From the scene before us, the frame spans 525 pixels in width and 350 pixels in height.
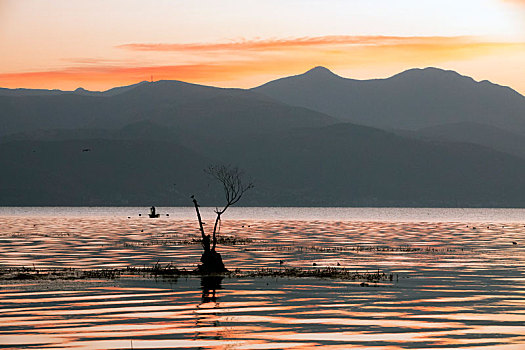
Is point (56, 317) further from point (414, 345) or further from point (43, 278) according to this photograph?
point (43, 278)

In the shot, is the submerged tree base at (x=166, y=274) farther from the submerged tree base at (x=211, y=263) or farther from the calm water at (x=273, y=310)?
the calm water at (x=273, y=310)

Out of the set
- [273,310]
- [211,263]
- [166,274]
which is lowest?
[273,310]

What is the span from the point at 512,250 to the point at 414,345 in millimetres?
64321

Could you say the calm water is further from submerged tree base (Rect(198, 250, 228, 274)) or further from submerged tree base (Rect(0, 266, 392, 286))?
submerged tree base (Rect(198, 250, 228, 274))

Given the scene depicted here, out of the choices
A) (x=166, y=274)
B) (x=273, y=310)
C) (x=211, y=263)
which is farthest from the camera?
(x=211, y=263)

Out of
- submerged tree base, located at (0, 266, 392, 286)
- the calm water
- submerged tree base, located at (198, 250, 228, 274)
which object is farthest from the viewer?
submerged tree base, located at (198, 250, 228, 274)

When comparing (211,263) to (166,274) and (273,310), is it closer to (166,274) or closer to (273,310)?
(166,274)

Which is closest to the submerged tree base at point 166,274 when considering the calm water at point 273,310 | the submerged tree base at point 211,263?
the submerged tree base at point 211,263

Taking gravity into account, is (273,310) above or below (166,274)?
below

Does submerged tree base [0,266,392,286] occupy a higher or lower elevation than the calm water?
higher

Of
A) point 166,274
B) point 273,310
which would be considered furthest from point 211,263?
point 273,310

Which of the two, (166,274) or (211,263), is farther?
(211,263)

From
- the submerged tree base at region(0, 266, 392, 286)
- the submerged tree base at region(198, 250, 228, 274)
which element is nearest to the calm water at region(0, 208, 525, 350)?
the submerged tree base at region(0, 266, 392, 286)

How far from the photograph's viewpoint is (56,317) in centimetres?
3709
